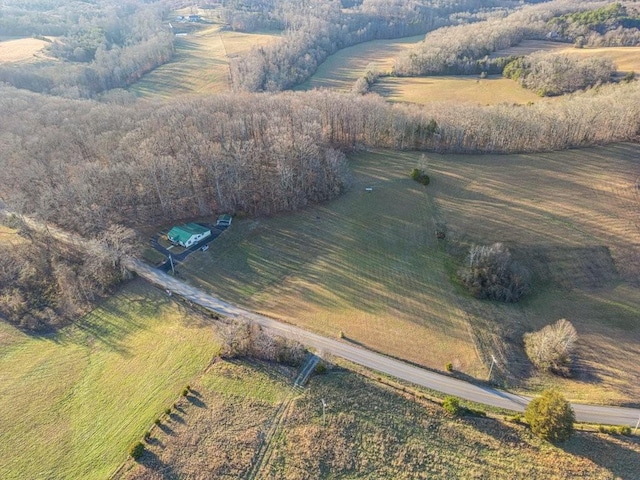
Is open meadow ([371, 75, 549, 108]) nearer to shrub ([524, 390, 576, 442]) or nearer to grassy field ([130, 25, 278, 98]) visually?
grassy field ([130, 25, 278, 98])

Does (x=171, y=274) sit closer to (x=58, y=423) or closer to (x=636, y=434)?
(x=58, y=423)

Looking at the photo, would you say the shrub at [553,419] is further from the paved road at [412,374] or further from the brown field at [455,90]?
the brown field at [455,90]

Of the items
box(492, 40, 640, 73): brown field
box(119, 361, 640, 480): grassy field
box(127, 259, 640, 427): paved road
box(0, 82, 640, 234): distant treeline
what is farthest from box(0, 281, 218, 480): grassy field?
box(492, 40, 640, 73): brown field

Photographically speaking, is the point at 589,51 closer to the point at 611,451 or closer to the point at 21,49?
the point at 611,451

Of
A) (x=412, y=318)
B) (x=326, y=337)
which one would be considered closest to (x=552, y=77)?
(x=412, y=318)

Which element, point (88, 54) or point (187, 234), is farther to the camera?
point (88, 54)

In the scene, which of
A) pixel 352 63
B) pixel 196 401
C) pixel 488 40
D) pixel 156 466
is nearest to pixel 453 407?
pixel 196 401
